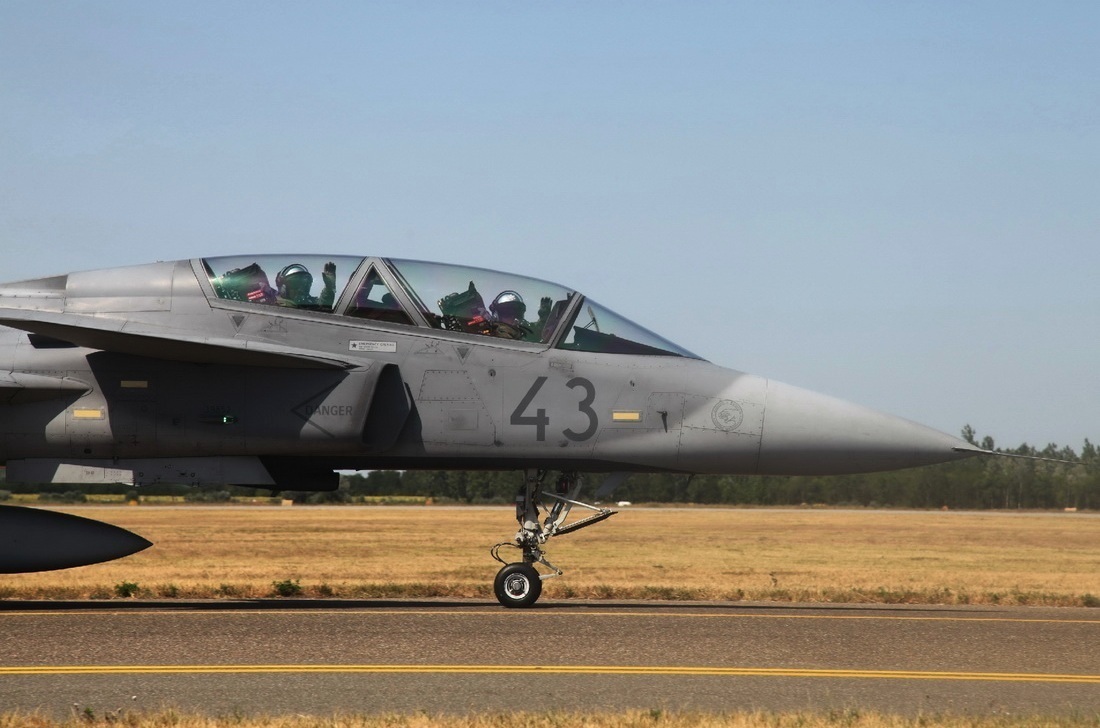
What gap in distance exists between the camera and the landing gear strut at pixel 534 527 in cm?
1318

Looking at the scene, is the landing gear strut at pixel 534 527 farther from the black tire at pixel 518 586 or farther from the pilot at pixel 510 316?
the pilot at pixel 510 316

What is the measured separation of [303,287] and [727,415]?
4.78 metres

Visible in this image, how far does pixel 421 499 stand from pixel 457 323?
82610 mm

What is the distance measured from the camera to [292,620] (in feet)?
37.7

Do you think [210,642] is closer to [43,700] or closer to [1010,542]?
[43,700]

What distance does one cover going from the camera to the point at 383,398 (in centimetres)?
1314

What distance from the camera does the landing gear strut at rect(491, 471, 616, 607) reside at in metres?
13.2

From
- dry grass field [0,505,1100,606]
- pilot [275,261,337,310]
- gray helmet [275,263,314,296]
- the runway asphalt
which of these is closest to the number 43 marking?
the runway asphalt

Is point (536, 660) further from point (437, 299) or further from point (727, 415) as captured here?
point (437, 299)

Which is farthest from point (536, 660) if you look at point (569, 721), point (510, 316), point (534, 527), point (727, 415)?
point (510, 316)

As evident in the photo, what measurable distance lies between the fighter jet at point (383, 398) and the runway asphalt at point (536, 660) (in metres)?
1.52

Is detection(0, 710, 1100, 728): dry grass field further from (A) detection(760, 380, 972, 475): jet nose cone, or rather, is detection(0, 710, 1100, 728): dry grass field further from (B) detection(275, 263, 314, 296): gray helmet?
(B) detection(275, 263, 314, 296): gray helmet

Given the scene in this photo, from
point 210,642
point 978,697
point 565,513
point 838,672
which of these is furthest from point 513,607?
point 978,697

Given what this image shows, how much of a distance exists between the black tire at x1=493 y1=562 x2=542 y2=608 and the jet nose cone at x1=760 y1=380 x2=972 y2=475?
9.04 feet
